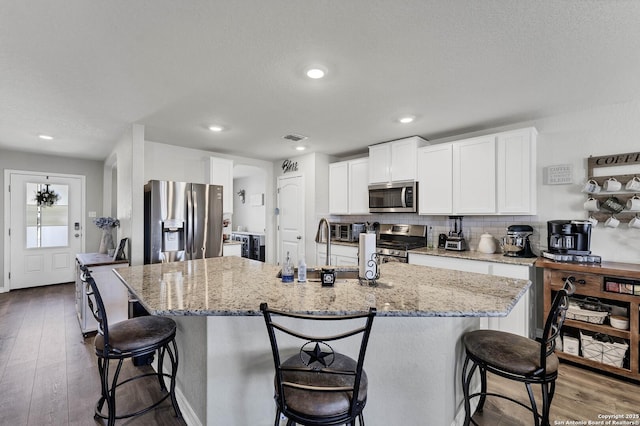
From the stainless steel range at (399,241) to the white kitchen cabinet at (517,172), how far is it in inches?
43.8

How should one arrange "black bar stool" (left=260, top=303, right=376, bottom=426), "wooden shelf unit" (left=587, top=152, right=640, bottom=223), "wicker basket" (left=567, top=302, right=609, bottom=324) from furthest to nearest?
"wooden shelf unit" (left=587, top=152, right=640, bottom=223), "wicker basket" (left=567, top=302, right=609, bottom=324), "black bar stool" (left=260, top=303, right=376, bottom=426)

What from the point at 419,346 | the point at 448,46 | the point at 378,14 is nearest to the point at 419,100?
the point at 448,46

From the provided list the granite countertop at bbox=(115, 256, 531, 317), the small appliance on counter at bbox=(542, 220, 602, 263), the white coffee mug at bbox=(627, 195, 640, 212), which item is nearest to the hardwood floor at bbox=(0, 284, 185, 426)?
the granite countertop at bbox=(115, 256, 531, 317)

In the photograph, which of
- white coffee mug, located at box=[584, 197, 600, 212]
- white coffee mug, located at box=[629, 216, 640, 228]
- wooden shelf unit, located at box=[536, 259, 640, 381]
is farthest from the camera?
white coffee mug, located at box=[584, 197, 600, 212]

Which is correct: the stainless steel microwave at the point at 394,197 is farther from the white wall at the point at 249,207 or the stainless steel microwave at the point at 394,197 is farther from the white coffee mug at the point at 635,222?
the white wall at the point at 249,207

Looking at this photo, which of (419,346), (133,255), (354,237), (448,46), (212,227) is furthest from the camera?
(354,237)

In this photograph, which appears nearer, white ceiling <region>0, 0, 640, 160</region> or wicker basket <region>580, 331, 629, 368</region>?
white ceiling <region>0, 0, 640, 160</region>

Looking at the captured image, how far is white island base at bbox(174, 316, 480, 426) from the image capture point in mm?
1500

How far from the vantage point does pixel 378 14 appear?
156cm

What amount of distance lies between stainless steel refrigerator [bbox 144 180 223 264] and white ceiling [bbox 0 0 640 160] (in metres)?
0.87

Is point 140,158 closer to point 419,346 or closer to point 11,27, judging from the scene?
point 11,27

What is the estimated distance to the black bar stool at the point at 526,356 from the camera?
1415mm

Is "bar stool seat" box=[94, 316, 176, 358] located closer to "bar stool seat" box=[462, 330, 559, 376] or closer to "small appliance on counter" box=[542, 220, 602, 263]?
"bar stool seat" box=[462, 330, 559, 376]

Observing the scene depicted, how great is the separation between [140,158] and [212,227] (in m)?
1.22
